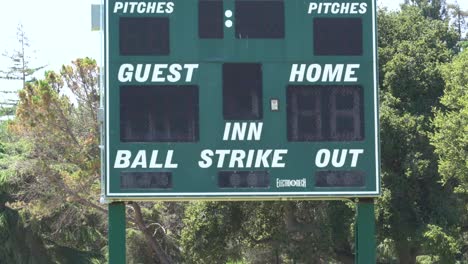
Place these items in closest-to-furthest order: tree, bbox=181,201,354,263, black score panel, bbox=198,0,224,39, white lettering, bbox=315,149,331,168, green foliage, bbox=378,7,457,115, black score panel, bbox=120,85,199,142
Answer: black score panel, bbox=120,85,199,142 < white lettering, bbox=315,149,331,168 < black score panel, bbox=198,0,224,39 < tree, bbox=181,201,354,263 < green foliage, bbox=378,7,457,115

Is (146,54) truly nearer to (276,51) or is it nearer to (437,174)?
(276,51)

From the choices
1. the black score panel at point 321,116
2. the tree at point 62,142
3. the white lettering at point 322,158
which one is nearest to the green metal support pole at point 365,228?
the white lettering at point 322,158

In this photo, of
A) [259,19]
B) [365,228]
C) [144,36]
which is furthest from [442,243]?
[144,36]

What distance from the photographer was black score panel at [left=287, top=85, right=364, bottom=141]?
9758mm

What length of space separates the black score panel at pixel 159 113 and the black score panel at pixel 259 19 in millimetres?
980

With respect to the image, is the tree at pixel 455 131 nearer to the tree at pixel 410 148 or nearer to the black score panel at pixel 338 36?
the tree at pixel 410 148

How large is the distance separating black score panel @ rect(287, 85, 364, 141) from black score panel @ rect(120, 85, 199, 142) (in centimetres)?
118

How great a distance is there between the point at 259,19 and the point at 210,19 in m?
0.61

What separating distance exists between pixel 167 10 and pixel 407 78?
10.6 meters

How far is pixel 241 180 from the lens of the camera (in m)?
9.70

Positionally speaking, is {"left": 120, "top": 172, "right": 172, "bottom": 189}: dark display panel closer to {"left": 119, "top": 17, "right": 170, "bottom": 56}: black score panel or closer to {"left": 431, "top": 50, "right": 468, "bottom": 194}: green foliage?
{"left": 119, "top": 17, "right": 170, "bottom": 56}: black score panel

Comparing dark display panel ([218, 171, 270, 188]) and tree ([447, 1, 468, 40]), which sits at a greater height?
tree ([447, 1, 468, 40])

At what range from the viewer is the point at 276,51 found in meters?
9.90

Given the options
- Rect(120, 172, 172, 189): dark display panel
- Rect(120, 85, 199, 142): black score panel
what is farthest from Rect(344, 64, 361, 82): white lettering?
Rect(120, 172, 172, 189): dark display panel
